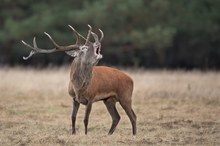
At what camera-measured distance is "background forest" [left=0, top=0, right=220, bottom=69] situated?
29.3 meters

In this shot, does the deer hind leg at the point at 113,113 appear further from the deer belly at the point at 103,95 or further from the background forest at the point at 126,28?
the background forest at the point at 126,28

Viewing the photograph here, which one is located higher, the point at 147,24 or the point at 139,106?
the point at 147,24

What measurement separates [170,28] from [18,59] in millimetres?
8131

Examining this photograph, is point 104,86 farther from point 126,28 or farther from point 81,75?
point 126,28

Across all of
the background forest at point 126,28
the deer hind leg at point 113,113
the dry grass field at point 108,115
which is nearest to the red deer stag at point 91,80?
the deer hind leg at point 113,113

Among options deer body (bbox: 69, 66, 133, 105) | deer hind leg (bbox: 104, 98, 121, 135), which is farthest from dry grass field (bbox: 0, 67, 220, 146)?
deer body (bbox: 69, 66, 133, 105)

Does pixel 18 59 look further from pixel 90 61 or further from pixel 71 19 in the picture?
pixel 90 61

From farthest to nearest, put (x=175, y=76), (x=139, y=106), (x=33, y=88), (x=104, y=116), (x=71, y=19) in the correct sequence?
(x=71, y=19), (x=175, y=76), (x=33, y=88), (x=139, y=106), (x=104, y=116)

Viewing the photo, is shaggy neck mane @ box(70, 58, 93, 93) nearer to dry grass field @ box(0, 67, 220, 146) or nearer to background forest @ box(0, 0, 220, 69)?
dry grass field @ box(0, 67, 220, 146)

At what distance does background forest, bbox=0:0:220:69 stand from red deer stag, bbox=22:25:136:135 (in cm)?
1767

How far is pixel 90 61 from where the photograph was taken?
1042 cm

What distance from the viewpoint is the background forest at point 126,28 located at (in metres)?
29.3

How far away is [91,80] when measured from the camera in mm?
10664

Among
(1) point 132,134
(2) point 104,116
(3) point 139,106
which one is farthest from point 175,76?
(1) point 132,134
